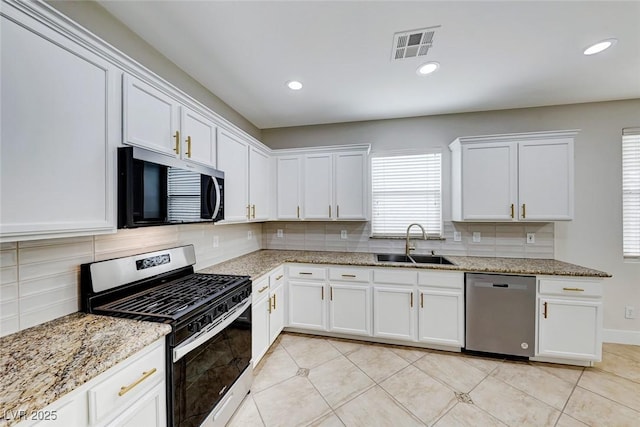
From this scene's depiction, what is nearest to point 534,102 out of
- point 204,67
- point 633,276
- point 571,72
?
point 571,72

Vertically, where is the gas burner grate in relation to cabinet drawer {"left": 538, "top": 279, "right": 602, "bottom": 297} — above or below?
above

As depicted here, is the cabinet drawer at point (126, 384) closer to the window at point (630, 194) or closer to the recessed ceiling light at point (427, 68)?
the recessed ceiling light at point (427, 68)

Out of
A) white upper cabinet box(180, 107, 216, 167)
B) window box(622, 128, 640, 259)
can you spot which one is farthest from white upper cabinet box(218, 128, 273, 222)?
window box(622, 128, 640, 259)

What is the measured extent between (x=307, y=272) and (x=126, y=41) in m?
→ 2.48

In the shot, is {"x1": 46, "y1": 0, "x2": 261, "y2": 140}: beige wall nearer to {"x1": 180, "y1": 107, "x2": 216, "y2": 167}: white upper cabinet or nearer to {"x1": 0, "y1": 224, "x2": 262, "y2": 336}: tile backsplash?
{"x1": 180, "y1": 107, "x2": 216, "y2": 167}: white upper cabinet

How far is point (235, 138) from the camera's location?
8.13 ft

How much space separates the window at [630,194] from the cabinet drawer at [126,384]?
4425 mm

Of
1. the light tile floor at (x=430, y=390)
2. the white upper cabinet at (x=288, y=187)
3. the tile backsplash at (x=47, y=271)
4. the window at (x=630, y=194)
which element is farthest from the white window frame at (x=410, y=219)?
the tile backsplash at (x=47, y=271)

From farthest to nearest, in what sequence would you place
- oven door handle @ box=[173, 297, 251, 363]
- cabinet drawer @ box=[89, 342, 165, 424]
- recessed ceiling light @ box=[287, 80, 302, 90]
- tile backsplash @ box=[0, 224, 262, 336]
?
recessed ceiling light @ box=[287, 80, 302, 90] < oven door handle @ box=[173, 297, 251, 363] < tile backsplash @ box=[0, 224, 262, 336] < cabinet drawer @ box=[89, 342, 165, 424]

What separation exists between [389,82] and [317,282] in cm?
219

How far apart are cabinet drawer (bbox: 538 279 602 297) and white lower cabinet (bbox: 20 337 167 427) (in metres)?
3.04

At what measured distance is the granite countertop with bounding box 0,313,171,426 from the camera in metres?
0.77

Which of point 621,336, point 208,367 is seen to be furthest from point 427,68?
point 621,336

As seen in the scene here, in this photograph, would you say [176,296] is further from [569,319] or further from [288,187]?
[569,319]
